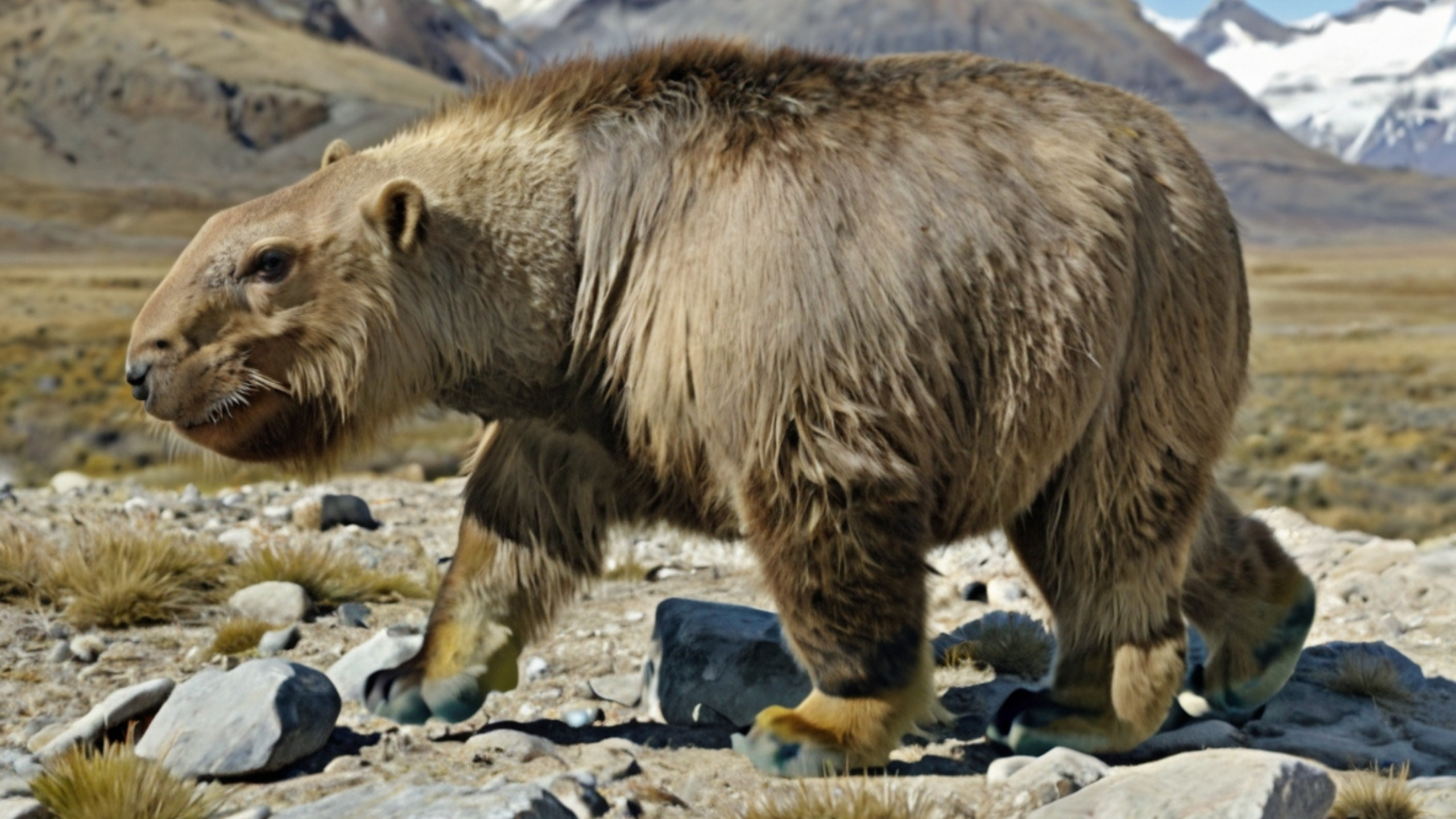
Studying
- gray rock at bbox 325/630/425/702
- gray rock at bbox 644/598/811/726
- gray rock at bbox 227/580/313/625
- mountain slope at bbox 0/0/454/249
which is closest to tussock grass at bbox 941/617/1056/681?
gray rock at bbox 644/598/811/726

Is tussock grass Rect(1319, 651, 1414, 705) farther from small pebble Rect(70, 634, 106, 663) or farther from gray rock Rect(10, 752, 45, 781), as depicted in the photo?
small pebble Rect(70, 634, 106, 663)

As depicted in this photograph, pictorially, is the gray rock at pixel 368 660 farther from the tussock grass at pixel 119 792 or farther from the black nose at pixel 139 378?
the black nose at pixel 139 378

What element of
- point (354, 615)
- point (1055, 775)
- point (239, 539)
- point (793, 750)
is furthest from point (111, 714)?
point (239, 539)

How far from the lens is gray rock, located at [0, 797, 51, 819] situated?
14.2 ft

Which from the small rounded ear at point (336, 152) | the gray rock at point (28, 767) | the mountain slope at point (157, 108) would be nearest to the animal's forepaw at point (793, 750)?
the gray rock at point (28, 767)

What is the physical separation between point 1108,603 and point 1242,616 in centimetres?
115

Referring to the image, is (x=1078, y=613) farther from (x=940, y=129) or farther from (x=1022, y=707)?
(x=940, y=129)

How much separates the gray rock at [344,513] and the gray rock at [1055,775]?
18.9ft

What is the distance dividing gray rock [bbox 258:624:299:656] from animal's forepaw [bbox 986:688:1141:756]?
3.34m

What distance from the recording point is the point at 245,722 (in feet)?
15.8

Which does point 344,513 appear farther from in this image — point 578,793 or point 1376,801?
point 1376,801

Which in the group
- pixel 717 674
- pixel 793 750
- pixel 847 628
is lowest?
pixel 717 674

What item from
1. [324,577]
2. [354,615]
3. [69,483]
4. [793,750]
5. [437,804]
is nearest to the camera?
[437,804]

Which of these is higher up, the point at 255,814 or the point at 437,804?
the point at 437,804
